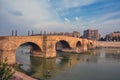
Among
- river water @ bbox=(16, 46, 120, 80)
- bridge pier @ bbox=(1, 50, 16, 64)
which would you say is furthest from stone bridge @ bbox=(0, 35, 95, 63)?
river water @ bbox=(16, 46, 120, 80)

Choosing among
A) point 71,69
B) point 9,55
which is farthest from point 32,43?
point 71,69

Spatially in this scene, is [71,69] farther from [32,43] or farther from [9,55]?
[32,43]

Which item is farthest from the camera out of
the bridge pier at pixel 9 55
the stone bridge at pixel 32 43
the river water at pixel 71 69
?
the stone bridge at pixel 32 43

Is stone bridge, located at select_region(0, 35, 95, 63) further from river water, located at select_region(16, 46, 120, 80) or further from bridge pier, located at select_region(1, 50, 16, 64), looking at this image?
river water, located at select_region(16, 46, 120, 80)

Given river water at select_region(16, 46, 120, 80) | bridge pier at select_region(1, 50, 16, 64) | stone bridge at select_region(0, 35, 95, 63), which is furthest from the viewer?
stone bridge at select_region(0, 35, 95, 63)

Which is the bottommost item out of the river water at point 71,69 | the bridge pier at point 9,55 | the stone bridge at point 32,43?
the river water at point 71,69

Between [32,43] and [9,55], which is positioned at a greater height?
[32,43]

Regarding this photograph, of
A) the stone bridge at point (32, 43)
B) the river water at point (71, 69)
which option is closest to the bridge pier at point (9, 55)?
the stone bridge at point (32, 43)

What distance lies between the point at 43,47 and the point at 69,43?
2086 cm

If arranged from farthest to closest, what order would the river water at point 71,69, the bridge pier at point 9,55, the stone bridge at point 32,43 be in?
the stone bridge at point 32,43 → the bridge pier at point 9,55 → the river water at point 71,69

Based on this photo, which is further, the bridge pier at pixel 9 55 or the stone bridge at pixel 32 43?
the stone bridge at pixel 32 43

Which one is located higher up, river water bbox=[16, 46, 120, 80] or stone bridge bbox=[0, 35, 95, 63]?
stone bridge bbox=[0, 35, 95, 63]

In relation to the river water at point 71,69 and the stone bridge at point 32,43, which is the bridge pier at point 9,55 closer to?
the stone bridge at point 32,43

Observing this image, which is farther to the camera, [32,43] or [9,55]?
[32,43]
